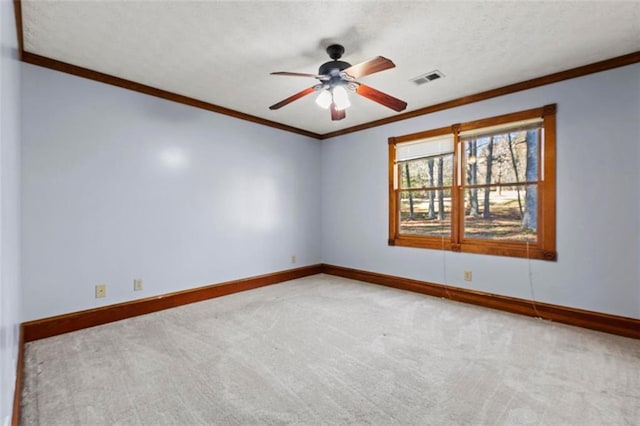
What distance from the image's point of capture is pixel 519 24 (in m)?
2.30

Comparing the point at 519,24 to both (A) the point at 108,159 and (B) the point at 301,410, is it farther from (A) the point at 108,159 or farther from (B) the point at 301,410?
(A) the point at 108,159

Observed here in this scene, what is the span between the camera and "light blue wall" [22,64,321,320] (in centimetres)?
277

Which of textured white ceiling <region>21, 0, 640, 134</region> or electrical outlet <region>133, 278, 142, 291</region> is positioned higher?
textured white ceiling <region>21, 0, 640, 134</region>

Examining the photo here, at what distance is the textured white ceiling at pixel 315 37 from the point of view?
2121 mm

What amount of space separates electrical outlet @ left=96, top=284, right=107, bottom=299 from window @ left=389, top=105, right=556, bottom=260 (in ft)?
11.8

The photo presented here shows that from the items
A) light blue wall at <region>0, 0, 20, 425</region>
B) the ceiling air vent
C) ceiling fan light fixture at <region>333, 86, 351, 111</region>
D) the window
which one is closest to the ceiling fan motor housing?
ceiling fan light fixture at <region>333, 86, 351, 111</region>

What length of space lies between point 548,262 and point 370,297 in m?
2.02

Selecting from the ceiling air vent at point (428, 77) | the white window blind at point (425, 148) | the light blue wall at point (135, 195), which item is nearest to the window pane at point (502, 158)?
the white window blind at point (425, 148)

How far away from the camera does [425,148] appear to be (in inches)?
167

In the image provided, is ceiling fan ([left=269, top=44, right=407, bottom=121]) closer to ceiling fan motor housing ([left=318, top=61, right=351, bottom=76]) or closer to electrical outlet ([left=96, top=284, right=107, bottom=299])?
ceiling fan motor housing ([left=318, top=61, right=351, bottom=76])

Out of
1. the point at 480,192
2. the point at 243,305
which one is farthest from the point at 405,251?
the point at 243,305

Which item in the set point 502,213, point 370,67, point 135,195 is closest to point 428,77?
point 370,67

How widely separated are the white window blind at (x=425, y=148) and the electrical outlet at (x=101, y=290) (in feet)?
13.1

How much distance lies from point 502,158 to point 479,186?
16.0 inches
